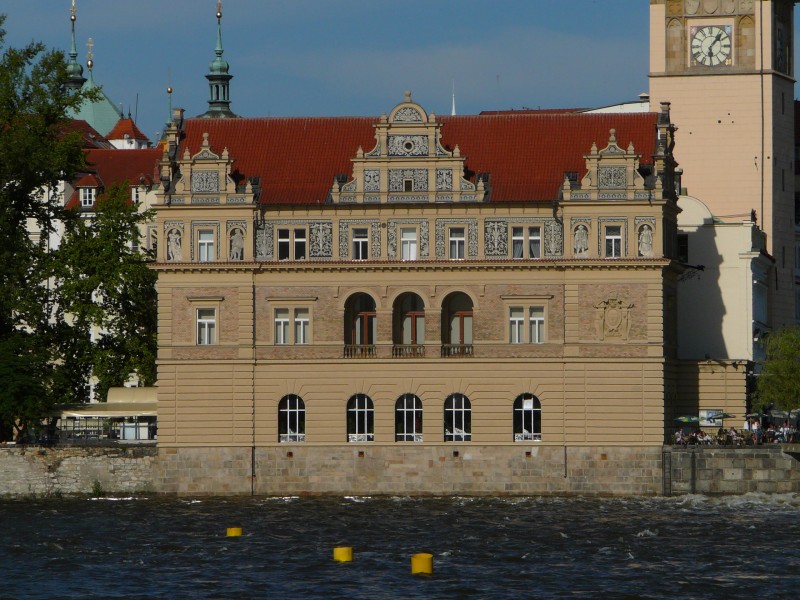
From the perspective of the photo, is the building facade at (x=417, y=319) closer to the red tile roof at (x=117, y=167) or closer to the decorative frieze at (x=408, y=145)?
the decorative frieze at (x=408, y=145)

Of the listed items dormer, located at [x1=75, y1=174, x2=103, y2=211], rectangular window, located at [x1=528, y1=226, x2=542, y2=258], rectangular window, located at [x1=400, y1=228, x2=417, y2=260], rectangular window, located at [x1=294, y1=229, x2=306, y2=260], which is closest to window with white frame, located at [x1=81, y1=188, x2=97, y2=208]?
dormer, located at [x1=75, y1=174, x2=103, y2=211]

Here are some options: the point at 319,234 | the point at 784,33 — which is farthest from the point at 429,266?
the point at 784,33

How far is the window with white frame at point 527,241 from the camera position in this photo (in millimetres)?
99875

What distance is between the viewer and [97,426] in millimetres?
110500

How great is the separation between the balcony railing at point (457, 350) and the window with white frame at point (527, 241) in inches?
170

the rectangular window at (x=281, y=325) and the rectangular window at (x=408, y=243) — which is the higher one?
the rectangular window at (x=408, y=243)

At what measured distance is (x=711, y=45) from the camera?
128375mm

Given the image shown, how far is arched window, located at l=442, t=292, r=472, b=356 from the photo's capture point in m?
101

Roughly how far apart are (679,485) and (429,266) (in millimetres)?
13826

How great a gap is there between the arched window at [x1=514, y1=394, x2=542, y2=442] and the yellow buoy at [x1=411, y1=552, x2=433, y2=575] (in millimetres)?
25615

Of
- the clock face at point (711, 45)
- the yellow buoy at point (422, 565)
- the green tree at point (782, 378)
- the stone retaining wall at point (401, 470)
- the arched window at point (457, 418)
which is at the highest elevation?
the clock face at point (711, 45)

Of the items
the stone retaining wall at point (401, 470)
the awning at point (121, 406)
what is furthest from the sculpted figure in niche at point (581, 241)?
the awning at point (121, 406)

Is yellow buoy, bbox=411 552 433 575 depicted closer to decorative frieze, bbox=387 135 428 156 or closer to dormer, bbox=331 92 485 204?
dormer, bbox=331 92 485 204

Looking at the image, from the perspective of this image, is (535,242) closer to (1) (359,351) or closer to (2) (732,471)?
(1) (359,351)
